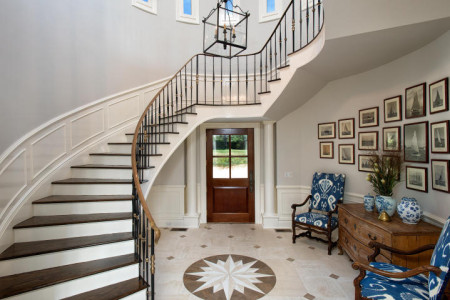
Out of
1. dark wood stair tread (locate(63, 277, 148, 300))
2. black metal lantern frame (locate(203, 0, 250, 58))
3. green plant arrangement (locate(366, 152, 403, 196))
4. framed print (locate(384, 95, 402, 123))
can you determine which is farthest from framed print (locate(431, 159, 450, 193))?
dark wood stair tread (locate(63, 277, 148, 300))

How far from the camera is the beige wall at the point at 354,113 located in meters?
2.24

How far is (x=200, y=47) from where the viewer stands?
499 centimetres

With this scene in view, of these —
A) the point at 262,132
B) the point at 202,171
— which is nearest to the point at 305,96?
the point at 262,132

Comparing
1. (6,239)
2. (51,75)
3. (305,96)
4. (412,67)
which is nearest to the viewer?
(6,239)

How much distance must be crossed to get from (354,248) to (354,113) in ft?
6.48

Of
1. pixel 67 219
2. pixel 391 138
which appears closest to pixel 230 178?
pixel 391 138

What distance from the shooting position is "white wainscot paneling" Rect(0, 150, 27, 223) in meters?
2.08

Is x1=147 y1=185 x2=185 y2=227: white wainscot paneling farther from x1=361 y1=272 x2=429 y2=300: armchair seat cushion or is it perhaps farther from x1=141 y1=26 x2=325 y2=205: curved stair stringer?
x1=361 y1=272 x2=429 y2=300: armchair seat cushion

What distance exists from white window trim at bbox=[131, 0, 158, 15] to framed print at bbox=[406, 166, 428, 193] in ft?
16.8

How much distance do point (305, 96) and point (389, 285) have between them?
303cm

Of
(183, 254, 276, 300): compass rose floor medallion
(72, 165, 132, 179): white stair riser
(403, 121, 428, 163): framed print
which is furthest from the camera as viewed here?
(72, 165, 132, 179): white stair riser

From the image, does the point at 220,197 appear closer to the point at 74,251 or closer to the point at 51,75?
the point at 74,251

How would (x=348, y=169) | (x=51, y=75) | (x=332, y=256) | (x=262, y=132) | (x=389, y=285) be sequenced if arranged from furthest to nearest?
(x=262, y=132), (x=348, y=169), (x=332, y=256), (x=51, y=75), (x=389, y=285)

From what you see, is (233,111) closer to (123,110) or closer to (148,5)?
(123,110)
